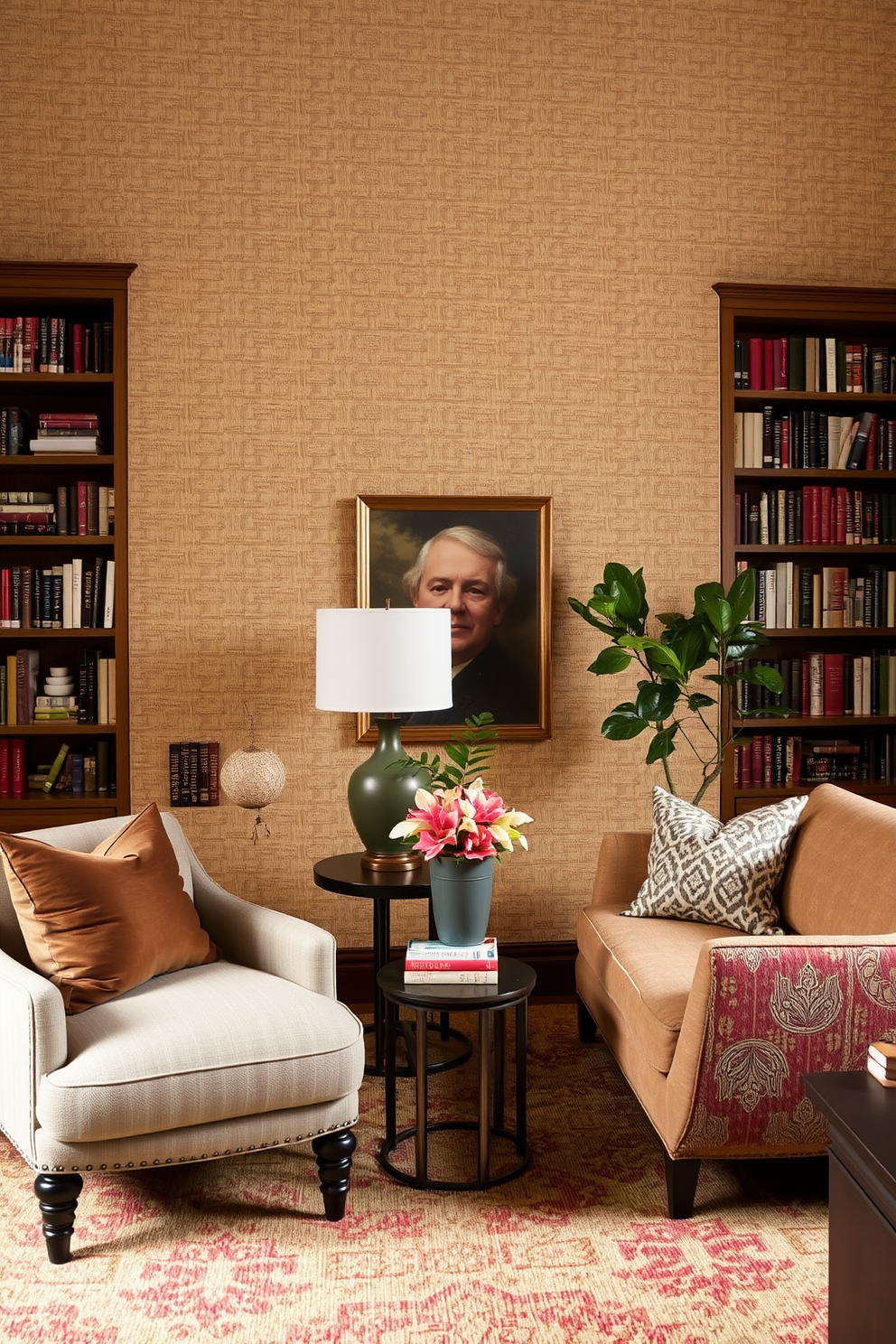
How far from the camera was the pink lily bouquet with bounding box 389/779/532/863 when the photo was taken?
276cm

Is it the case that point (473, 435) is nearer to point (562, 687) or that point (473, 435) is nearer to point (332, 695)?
point (562, 687)

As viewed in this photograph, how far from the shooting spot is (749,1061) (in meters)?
2.44

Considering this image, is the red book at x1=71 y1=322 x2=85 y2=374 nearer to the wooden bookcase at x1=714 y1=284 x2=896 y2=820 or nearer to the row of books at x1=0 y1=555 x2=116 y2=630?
the row of books at x1=0 y1=555 x2=116 y2=630

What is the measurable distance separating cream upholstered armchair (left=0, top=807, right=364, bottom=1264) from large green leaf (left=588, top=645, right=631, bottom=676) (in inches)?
64.4

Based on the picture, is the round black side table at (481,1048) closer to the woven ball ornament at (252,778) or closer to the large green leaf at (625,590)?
the woven ball ornament at (252,778)

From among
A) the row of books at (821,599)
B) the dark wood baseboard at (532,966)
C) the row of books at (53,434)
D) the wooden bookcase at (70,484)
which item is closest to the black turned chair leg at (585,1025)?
the dark wood baseboard at (532,966)

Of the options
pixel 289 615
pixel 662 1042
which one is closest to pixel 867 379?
pixel 289 615

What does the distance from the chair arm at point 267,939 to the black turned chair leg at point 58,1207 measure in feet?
2.32

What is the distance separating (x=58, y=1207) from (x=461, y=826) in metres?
1.21

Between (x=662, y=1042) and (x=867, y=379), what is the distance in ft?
9.31

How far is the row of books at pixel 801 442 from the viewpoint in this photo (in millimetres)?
4219

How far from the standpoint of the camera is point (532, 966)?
165 inches

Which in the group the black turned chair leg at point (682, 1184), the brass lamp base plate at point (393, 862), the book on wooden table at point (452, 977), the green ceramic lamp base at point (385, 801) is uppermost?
the green ceramic lamp base at point (385, 801)

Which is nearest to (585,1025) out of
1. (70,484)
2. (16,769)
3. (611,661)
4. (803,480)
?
(611,661)
